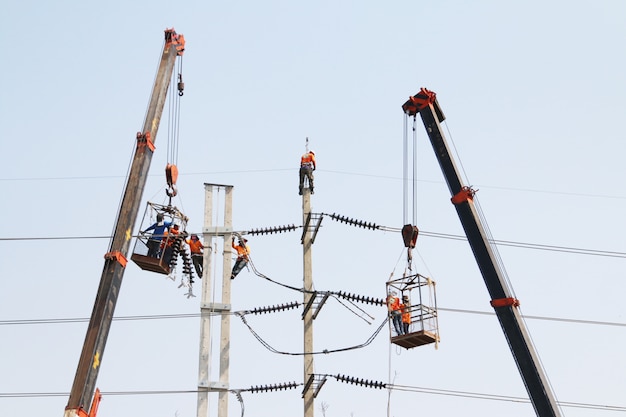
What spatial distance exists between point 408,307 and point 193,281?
473 centimetres

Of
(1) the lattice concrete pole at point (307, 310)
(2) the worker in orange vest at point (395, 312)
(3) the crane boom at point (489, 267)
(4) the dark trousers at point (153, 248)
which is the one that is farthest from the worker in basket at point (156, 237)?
(3) the crane boom at point (489, 267)

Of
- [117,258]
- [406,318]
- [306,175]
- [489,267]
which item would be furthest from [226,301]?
[489,267]

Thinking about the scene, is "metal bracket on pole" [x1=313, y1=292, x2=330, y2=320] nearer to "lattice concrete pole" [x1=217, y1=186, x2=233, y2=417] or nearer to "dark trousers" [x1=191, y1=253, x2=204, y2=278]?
"lattice concrete pole" [x1=217, y1=186, x2=233, y2=417]

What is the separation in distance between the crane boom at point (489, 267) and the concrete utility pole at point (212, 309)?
591 cm

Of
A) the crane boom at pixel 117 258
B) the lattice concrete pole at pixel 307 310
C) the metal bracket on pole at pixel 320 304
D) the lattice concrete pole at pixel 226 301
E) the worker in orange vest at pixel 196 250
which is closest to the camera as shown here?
the crane boom at pixel 117 258

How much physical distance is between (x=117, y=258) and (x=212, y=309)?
107 inches

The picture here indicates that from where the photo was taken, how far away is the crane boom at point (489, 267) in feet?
70.4

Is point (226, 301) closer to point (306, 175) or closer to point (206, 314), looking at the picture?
point (206, 314)

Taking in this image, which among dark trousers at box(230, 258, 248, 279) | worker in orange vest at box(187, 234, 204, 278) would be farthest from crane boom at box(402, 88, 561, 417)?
worker in orange vest at box(187, 234, 204, 278)

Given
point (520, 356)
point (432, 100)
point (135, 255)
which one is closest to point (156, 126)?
point (135, 255)

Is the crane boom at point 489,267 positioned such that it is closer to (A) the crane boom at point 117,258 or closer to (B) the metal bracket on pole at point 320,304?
(B) the metal bracket on pole at point 320,304

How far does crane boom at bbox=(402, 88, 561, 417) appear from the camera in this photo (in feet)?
70.4

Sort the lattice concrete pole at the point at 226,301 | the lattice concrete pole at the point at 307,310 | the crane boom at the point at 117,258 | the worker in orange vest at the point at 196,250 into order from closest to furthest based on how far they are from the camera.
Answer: the crane boom at the point at 117,258 < the lattice concrete pole at the point at 307,310 < the lattice concrete pole at the point at 226,301 < the worker in orange vest at the point at 196,250

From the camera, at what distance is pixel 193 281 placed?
69.2 feet
